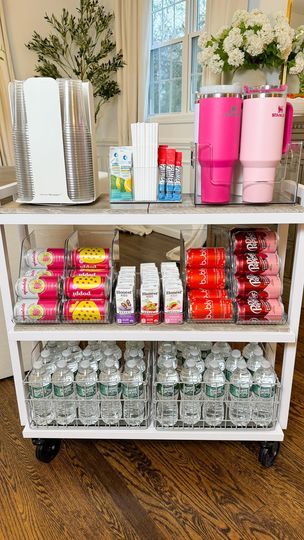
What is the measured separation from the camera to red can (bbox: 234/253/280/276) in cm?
110

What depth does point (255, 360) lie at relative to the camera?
1217mm

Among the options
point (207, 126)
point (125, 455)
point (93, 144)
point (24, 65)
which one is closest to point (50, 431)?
point (125, 455)

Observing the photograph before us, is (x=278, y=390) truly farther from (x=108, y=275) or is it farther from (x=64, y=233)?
(x=64, y=233)

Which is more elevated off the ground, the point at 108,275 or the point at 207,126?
the point at 207,126

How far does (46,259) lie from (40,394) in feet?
1.34

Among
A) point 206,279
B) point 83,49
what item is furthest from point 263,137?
point 83,49

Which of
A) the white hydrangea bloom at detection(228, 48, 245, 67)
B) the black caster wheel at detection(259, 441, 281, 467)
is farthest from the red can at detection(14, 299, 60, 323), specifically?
the white hydrangea bloom at detection(228, 48, 245, 67)

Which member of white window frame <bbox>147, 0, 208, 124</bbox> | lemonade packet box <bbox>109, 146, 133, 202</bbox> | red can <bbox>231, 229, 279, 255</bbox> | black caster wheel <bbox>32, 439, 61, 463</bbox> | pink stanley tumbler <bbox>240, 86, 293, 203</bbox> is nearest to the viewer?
pink stanley tumbler <bbox>240, 86, 293, 203</bbox>

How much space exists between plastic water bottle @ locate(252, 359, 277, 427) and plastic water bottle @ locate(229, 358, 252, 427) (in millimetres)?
19

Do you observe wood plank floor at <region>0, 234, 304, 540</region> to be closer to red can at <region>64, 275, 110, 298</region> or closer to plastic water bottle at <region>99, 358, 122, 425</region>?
plastic water bottle at <region>99, 358, 122, 425</region>

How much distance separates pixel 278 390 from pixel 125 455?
0.55m

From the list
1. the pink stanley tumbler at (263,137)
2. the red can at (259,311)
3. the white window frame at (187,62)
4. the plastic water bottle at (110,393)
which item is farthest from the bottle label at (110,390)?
the white window frame at (187,62)

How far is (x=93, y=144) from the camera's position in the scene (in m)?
1.05

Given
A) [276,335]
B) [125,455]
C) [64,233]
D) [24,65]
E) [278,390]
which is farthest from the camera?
[24,65]
